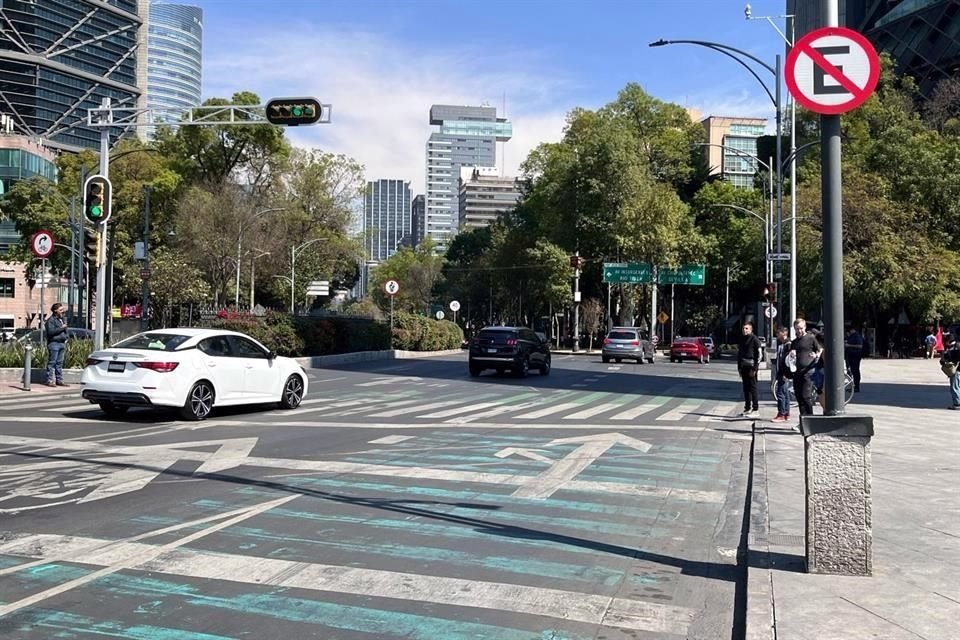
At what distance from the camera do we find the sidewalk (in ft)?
15.9

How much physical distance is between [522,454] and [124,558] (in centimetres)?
616

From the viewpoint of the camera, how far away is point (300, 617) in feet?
16.7

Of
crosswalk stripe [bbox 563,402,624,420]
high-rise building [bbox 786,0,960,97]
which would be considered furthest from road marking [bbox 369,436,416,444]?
high-rise building [bbox 786,0,960,97]

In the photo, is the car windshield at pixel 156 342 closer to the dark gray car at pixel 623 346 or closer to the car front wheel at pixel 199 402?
the car front wheel at pixel 199 402

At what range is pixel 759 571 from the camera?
5.91 meters

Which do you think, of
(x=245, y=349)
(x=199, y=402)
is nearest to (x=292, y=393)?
(x=245, y=349)

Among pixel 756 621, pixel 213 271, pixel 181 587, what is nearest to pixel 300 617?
pixel 181 587

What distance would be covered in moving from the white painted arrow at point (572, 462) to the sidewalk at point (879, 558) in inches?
78.2

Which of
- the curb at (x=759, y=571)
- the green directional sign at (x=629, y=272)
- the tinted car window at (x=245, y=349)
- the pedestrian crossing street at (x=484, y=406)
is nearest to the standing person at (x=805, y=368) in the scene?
the pedestrian crossing street at (x=484, y=406)

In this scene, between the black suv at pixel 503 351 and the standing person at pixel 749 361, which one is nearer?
the standing person at pixel 749 361

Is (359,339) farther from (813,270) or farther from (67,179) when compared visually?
(67,179)

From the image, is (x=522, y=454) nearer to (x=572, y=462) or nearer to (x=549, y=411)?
(x=572, y=462)

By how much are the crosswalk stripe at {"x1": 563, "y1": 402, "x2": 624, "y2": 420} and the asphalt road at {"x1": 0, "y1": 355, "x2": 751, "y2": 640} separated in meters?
1.72

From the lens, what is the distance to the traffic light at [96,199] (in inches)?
797
